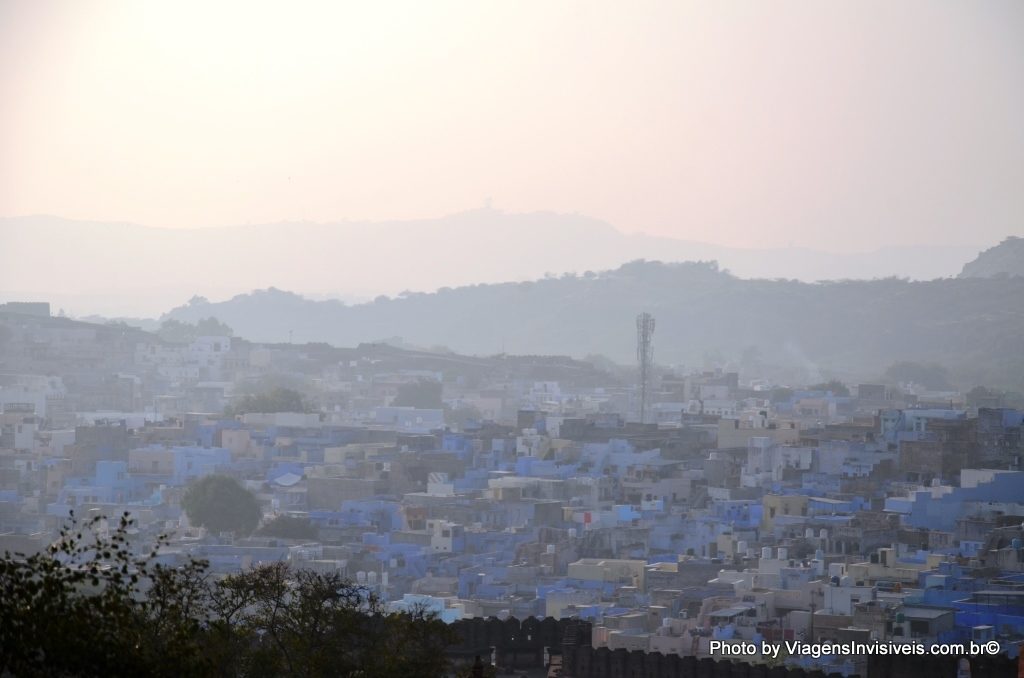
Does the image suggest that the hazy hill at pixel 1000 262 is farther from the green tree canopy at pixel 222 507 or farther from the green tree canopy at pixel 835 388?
the green tree canopy at pixel 222 507

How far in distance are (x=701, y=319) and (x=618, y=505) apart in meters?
79.6

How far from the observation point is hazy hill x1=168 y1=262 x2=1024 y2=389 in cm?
9850

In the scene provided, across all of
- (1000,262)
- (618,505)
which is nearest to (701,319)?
(1000,262)

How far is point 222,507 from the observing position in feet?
118

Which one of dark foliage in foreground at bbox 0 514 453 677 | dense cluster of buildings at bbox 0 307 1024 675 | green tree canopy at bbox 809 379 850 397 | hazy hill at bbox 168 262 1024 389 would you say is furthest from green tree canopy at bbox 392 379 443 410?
dark foliage in foreground at bbox 0 514 453 677

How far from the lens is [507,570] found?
95.2ft

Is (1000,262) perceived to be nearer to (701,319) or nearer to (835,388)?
(701,319)

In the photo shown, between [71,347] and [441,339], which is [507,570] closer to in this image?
[71,347]

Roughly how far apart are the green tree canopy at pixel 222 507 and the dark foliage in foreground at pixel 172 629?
23.6 metres

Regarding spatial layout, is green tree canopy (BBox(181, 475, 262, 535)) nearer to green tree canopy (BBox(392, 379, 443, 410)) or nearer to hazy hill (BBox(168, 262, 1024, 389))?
green tree canopy (BBox(392, 379, 443, 410))

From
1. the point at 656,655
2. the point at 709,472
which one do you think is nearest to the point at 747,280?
the point at 709,472

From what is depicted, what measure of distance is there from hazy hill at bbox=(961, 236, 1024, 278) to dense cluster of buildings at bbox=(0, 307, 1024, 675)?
40219mm

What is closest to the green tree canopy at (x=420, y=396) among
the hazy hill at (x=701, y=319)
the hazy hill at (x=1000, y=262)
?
the hazy hill at (x=701, y=319)

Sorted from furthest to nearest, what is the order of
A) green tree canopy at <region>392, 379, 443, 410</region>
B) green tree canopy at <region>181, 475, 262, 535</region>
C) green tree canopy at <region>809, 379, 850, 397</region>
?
green tree canopy at <region>392, 379, 443, 410</region>
green tree canopy at <region>809, 379, 850, 397</region>
green tree canopy at <region>181, 475, 262, 535</region>
